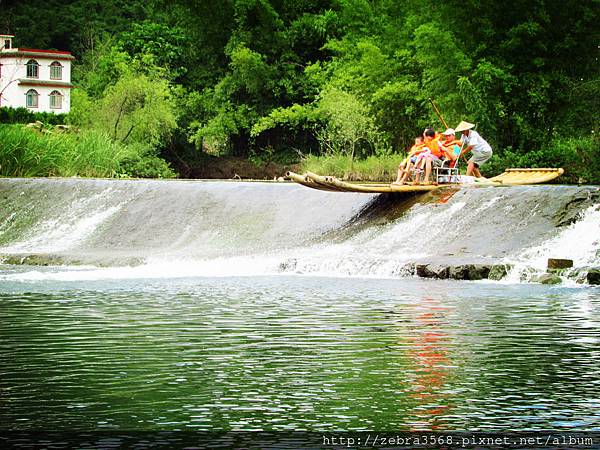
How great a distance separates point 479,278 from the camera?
18.6 metres

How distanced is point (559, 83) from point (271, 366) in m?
27.3

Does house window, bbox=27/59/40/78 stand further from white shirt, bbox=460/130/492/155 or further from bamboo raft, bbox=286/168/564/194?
white shirt, bbox=460/130/492/155

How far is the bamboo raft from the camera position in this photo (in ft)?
73.9

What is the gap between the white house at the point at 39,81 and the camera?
74250 millimetres

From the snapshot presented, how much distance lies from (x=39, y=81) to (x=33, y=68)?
1265mm

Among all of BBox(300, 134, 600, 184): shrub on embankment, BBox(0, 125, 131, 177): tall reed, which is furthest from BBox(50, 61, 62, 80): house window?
BBox(0, 125, 131, 177): tall reed

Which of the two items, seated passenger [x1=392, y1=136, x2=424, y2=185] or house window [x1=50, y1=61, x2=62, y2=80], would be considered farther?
house window [x1=50, y1=61, x2=62, y2=80]

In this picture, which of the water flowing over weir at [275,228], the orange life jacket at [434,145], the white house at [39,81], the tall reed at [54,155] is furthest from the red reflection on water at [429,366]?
the white house at [39,81]

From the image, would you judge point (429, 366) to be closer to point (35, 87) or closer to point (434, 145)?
point (434, 145)

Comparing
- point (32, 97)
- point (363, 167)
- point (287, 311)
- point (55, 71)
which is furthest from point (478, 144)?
point (32, 97)

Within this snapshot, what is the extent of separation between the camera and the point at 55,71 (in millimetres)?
76250

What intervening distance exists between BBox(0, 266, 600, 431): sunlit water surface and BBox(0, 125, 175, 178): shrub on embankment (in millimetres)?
17175

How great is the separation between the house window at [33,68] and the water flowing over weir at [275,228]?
4732cm

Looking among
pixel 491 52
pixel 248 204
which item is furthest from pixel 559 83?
pixel 248 204
